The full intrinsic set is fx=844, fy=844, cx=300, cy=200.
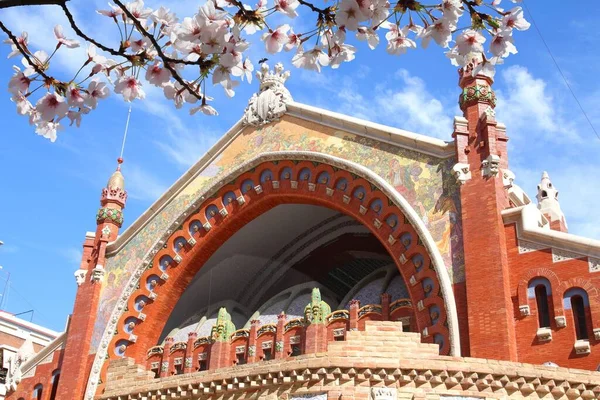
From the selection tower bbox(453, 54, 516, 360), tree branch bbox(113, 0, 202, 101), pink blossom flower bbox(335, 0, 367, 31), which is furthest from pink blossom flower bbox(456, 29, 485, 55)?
tower bbox(453, 54, 516, 360)

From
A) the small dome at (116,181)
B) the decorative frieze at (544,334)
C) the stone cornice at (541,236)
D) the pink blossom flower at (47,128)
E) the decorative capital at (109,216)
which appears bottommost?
the pink blossom flower at (47,128)

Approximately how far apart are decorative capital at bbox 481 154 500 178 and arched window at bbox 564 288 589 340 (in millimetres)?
2949

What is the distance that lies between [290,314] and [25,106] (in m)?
16.8

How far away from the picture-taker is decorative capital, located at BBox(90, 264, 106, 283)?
946 inches

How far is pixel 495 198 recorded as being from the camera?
17484mm

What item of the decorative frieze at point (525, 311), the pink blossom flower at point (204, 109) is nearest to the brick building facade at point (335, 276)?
the decorative frieze at point (525, 311)

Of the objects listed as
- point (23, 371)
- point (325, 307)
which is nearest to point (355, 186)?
point (325, 307)

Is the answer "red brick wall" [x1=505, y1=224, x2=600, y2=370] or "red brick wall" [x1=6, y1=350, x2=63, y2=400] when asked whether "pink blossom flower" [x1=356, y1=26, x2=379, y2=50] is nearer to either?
"red brick wall" [x1=505, y1=224, x2=600, y2=370]

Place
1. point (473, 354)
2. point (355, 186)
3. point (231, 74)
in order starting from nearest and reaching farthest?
point (231, 74) → point (473, 354) → point (355, 186)

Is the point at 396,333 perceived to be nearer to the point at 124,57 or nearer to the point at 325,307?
the point at 325,307

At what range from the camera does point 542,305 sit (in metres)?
16.7

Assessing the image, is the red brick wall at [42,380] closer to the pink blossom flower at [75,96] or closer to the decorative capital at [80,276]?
the decorative capital at [80,276]

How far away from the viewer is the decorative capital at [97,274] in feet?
78.8

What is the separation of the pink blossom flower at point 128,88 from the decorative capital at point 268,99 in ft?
56.4
